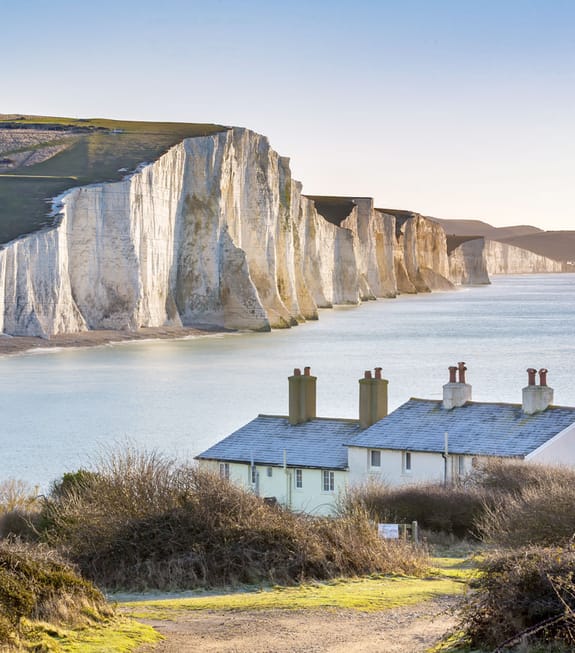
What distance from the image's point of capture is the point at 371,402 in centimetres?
2722

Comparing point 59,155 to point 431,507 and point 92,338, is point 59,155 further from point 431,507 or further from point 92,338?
point 431,507

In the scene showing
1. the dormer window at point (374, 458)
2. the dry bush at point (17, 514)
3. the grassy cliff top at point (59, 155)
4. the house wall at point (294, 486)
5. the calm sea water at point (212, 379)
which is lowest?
the calm sea water at point (212, 379)

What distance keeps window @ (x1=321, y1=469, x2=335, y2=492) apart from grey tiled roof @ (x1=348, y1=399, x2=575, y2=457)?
0.78 meters

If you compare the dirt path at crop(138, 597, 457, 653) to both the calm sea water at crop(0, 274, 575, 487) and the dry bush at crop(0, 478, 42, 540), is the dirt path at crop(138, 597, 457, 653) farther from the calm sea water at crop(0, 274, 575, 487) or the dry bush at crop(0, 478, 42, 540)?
the calm sea water at crop(0, 274, 575, 487)

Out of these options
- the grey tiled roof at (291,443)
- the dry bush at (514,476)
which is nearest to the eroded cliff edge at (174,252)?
the grey tiled roof at (291,443)

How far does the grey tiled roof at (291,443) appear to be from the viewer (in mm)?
26156

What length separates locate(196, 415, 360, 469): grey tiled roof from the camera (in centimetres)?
2616

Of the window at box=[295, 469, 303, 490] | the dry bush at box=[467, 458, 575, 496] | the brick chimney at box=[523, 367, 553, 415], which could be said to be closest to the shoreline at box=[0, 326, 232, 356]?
the window at box=[295, 469, 303, 490]

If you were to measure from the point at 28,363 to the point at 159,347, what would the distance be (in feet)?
43.0

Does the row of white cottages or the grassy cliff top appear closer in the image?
the row of white cottages

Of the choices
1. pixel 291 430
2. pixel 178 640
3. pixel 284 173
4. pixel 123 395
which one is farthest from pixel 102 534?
pixel 284 173

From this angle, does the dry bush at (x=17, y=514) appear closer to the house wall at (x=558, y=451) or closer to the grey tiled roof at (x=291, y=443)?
the grey tiled roof at (x=291, y=443)

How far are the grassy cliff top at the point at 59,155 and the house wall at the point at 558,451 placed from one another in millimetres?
51180

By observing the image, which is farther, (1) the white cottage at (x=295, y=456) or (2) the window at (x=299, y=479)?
(2) the window at (x=299, y=479)
